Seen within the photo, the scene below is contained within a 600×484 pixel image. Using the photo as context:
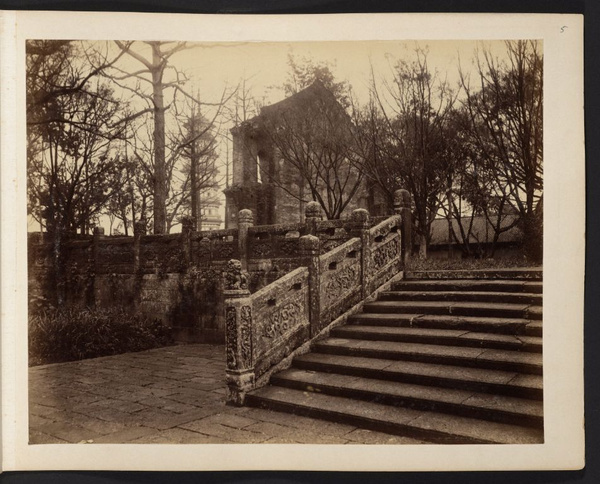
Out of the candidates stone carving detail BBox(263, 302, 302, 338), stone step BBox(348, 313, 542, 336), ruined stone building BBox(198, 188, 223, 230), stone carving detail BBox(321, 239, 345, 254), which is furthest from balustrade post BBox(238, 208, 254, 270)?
stone carving detail BBox(263, 302, 302, 338)

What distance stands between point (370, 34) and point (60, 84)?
3054 millimetres

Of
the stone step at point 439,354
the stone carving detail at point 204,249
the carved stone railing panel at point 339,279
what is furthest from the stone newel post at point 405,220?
the stone carving detail at point 204,249

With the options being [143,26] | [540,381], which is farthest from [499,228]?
[143,26]

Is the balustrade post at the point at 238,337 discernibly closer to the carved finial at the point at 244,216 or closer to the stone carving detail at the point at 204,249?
the carved finial at the point at 244,216

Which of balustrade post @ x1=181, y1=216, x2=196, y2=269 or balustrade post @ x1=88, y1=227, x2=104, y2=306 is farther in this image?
balustrade post @ x1=88, y1=227, x2=104, y2=306

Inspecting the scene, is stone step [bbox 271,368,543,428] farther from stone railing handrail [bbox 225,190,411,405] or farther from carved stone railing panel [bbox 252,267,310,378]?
stone railing handrail [bbox 225,190,411,405]

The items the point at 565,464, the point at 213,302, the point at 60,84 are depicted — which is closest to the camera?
the point at 565,464

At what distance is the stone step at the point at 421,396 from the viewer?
3869mm

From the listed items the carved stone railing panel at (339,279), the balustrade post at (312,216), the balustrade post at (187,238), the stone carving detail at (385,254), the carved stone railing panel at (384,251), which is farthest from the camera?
the balustrade post at (187,238)

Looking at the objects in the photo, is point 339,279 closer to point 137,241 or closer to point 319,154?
point 319,154

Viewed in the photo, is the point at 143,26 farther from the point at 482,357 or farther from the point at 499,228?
the point at 499,228

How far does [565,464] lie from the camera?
3.79m

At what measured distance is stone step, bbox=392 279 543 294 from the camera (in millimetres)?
6086

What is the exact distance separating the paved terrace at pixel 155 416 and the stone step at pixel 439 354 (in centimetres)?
127
